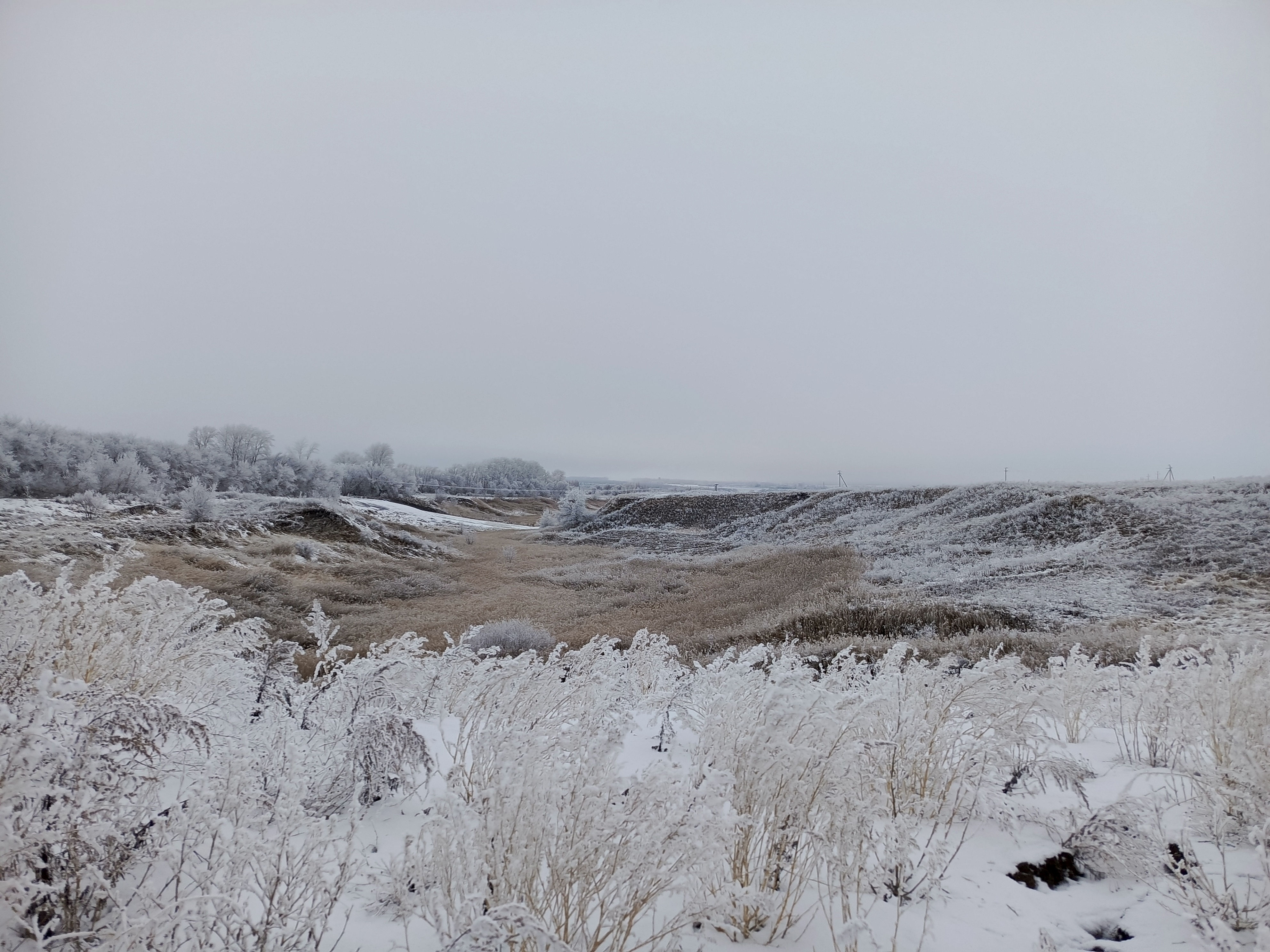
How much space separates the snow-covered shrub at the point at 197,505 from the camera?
568 inches

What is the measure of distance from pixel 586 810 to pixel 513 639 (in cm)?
754

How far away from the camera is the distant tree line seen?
15.0m

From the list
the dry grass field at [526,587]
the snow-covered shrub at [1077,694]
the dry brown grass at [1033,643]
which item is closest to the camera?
the snow-covered shrub at [1077,694]

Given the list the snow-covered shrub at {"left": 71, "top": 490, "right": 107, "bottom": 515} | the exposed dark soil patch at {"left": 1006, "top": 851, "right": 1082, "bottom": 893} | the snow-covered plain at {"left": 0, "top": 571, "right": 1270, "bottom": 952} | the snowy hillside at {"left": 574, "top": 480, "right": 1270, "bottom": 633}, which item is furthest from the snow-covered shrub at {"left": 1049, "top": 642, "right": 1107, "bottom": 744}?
the snow-covered shrub at {"left": 71, "top": 490, "right": 107, "bottom": 515}

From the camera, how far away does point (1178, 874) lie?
76.7 inches

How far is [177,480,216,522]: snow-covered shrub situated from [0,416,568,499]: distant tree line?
0.71m

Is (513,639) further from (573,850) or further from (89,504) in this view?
(89,504)

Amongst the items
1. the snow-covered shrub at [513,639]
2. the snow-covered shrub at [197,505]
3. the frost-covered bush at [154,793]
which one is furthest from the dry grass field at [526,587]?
the frost-covered bush at [154,793]

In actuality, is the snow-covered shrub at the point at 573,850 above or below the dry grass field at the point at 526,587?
above

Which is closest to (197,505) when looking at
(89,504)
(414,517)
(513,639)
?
(89,504)

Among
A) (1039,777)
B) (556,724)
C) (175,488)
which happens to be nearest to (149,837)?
(556,724)

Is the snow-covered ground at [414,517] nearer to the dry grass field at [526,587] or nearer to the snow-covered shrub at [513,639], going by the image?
the dry grass field at [526,587]

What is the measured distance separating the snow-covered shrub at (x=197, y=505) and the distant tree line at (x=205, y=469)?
0.71 m

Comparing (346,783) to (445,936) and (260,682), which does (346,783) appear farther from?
(260,682)
